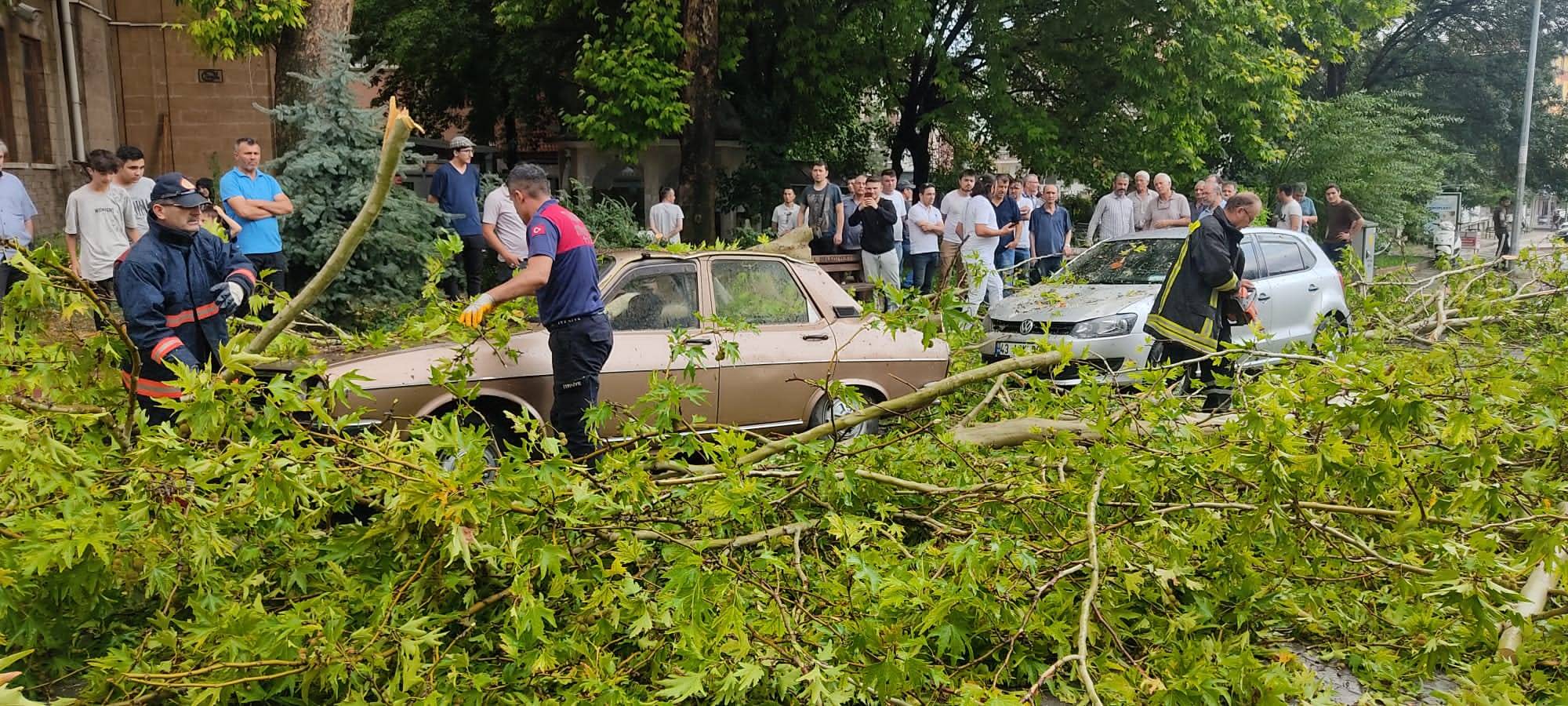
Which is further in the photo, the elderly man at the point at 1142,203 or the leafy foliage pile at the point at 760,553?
the elderly man at the point at 1142,203

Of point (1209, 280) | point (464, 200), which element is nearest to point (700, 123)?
point (464, 200)

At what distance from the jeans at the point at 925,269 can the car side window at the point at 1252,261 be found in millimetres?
3524

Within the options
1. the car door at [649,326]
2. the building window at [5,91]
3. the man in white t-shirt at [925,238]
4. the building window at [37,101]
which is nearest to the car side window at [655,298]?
the car door at [649,326]

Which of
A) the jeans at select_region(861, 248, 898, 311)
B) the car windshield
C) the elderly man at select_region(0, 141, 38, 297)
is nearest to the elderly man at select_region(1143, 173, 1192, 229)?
the car windshield

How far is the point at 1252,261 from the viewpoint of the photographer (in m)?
10.3

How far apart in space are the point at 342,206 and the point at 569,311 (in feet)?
20.7

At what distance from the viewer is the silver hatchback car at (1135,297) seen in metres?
9.38

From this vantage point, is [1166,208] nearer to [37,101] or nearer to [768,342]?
[768,342]

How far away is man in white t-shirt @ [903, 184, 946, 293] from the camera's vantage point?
42.4 feet

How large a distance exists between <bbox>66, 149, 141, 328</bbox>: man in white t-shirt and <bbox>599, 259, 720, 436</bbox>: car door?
15.9ft

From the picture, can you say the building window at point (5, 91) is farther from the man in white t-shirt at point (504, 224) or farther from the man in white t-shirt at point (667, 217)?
the man in white t-shirt at point (504, 224)

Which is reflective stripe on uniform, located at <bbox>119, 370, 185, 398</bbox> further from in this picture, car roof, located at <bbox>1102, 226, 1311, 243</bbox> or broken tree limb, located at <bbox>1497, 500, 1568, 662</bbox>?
car roof, located at <bbox>1102, 226, 1311, 243</bbox>

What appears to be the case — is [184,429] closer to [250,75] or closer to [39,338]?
[39,338]

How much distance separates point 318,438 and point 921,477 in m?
2.24
